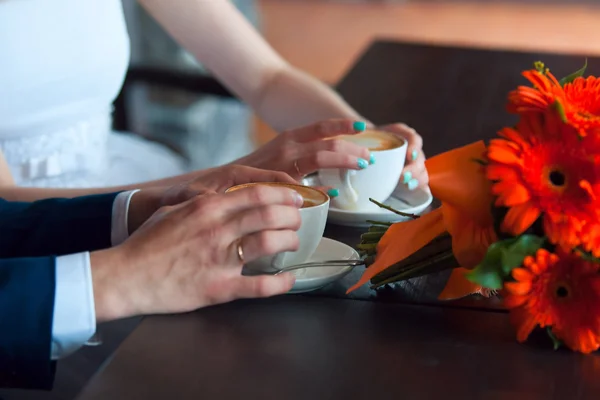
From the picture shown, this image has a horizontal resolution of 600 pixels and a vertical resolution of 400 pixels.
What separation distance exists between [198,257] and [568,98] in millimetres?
338

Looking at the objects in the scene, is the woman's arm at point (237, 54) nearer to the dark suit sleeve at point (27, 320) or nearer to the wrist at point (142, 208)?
the wrist at point (142, 208)

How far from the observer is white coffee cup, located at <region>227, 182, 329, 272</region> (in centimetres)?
70

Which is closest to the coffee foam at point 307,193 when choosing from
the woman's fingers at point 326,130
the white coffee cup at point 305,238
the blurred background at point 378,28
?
the white coffee cup at point 305,238

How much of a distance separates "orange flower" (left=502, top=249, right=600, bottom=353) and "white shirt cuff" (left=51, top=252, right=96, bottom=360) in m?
0.35

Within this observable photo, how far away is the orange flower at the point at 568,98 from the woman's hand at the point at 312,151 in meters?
0.29

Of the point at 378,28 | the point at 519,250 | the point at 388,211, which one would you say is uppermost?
the point at 519,250

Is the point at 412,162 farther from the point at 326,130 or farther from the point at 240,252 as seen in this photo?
the point at 240,252

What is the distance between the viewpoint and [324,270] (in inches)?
28.8

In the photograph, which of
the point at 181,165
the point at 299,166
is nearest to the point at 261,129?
the point at 181,165

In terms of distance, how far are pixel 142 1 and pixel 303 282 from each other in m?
0.98

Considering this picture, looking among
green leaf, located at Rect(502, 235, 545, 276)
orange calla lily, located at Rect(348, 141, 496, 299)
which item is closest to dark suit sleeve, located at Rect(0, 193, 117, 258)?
orange calla lily, located at Rect(348, 141, 496, 299)

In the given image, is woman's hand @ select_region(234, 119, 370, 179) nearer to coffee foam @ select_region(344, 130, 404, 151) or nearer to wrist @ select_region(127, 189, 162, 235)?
coffee foam @ select_region(344, 130, 404, 151)

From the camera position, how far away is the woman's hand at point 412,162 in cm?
98

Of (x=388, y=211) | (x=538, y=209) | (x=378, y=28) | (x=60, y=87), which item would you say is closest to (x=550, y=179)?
(x=538, y=209)
